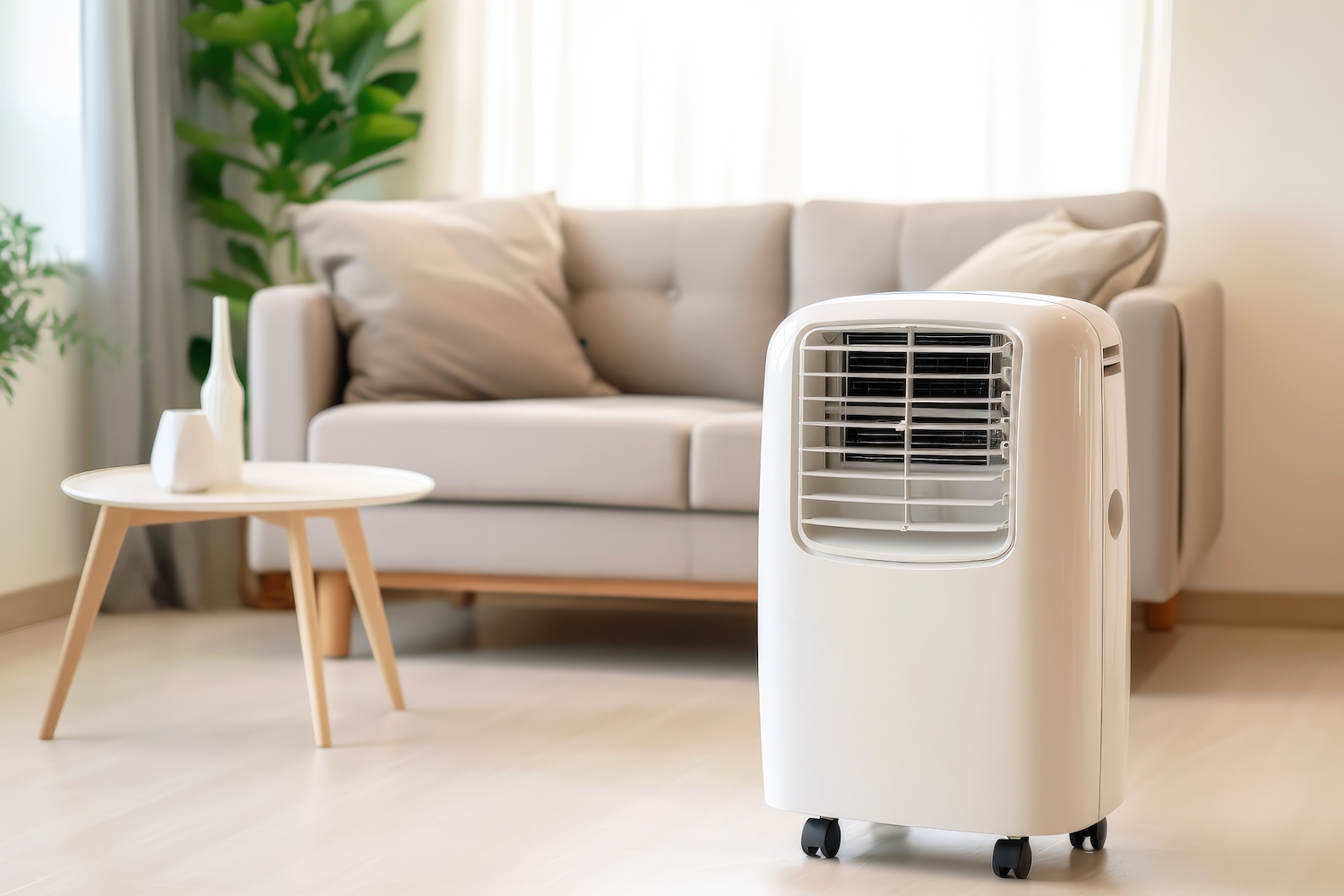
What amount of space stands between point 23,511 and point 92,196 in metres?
0.69

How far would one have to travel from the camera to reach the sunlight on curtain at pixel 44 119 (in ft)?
9.51

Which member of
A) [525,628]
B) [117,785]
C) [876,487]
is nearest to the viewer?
[876,487]

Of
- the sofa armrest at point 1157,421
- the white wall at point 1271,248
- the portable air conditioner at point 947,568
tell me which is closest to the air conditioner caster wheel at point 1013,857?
the portable air conditioner at point 947,568

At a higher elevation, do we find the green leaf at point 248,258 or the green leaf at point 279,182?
the green leaf at point 279,182

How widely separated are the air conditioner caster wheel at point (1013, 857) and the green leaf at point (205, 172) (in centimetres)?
252

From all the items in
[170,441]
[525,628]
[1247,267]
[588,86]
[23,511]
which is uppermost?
[588,86]

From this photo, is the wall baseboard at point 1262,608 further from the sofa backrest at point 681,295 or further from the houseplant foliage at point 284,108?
the houseplant foliage at point 284,108

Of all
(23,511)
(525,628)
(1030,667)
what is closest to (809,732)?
(1030,667)

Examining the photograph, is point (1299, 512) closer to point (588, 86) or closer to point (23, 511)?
point (588, 86)

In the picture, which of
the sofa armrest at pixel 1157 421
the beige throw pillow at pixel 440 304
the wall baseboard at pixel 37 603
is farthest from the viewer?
the wall baseboard at pixel 37 603

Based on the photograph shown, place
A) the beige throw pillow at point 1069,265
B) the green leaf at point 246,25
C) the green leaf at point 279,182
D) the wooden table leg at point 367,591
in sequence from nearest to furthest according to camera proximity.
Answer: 1. the wooden table leg at point 367,591
2. the beige throw pillow at point 1069,265
3. the green leaf at point 246,25
4. the green leaf at point 279,182

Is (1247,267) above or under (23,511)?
above

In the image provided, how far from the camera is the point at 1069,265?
2.39 meters

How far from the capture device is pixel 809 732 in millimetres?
1522
